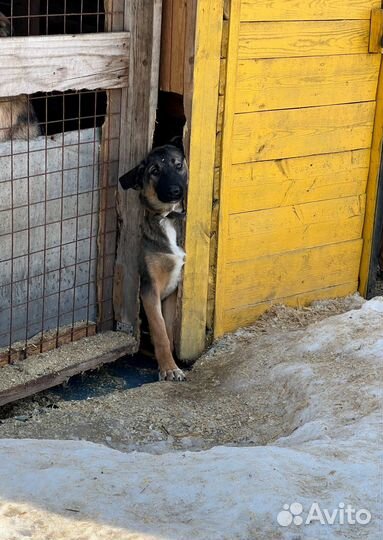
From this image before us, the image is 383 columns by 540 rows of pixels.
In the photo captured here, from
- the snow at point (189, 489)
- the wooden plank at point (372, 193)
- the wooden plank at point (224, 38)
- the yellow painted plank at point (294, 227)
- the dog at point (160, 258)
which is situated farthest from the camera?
the wooden plank at point (372, 193)

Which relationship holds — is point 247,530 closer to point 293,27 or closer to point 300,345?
point 300,345

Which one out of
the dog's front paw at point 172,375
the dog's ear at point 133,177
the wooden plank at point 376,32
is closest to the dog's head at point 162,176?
the dog's ear at point 133,177

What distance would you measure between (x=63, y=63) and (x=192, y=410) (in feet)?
7.01

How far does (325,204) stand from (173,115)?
57.2 inches

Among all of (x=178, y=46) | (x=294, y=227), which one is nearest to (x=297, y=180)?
(x=294, y=227)

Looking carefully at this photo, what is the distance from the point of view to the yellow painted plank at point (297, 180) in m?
6.56

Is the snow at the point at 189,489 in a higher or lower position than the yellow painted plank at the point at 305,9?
lower

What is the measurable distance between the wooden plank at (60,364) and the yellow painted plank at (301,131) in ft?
4.73

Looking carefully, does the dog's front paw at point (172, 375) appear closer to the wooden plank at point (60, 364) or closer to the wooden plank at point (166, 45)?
the wooden plank at point (60, 364)

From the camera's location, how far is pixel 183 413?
224 inches

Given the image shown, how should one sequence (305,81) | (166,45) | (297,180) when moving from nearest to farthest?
(166,45) → (305,81) → (297,180)

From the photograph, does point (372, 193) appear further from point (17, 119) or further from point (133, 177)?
point (17, 119)

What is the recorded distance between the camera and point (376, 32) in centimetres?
694

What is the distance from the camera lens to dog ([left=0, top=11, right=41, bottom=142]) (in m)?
5.68
